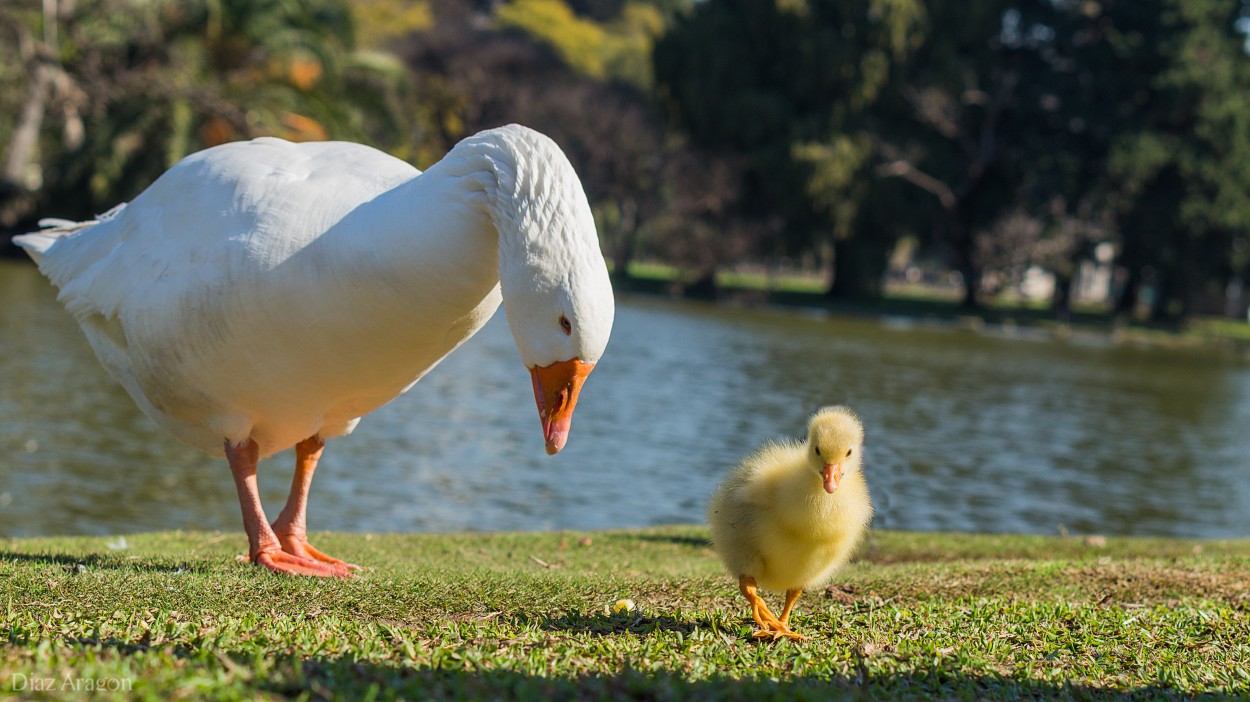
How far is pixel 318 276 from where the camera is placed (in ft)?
16.3

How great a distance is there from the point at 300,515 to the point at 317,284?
181 centimetres

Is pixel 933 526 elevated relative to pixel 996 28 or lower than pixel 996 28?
lower

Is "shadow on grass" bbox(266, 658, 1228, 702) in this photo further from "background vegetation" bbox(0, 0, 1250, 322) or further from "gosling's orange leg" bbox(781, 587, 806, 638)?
"background vegetation" bbox(0, 0, 1250, 322)

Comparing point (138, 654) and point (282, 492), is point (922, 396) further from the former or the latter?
point (138, 654)

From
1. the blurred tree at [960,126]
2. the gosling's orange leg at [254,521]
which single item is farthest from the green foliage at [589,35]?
the gosling's orange leg at [254,521]

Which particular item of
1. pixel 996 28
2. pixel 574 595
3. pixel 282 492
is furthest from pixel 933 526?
pixel 996 28

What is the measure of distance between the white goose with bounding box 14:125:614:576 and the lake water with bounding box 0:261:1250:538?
4857 mm

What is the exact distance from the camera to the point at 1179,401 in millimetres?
24797

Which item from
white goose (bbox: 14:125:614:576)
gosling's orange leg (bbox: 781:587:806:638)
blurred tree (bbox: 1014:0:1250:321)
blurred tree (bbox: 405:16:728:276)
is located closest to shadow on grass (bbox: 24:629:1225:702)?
gosling's orange leg (bbox: 781:587:806:638)

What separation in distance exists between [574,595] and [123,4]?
106 feet

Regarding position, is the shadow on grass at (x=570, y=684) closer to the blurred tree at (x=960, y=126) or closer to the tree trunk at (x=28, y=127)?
the tree trunk at (x=28, y=127)

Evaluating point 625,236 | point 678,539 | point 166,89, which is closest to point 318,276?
point 678,539

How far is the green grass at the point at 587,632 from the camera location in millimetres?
3598

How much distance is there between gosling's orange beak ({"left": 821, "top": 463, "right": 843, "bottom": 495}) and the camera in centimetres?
472
